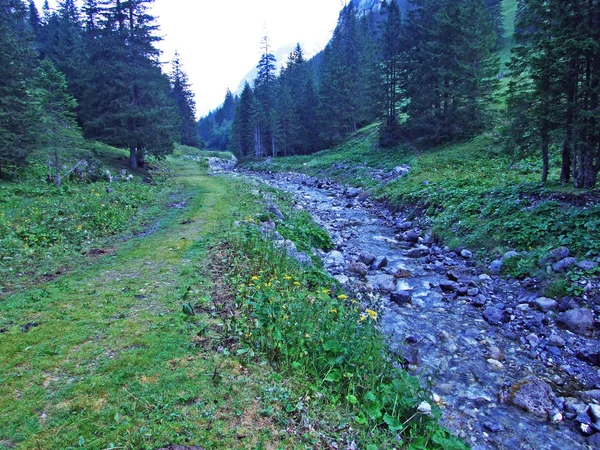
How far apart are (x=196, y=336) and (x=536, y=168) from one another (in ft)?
61.2

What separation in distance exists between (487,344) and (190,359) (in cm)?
565

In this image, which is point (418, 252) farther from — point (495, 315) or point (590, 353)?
point (590, 353)

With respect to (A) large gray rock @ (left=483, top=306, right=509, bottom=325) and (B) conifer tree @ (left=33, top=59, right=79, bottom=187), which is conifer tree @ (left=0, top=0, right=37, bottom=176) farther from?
(A) large gray rock @ (left=483, top=306, right=509, bottom=325)

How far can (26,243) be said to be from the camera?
9359 millimetres

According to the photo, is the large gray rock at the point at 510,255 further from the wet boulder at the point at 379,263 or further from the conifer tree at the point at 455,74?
the conifer tree at the point at 455,74

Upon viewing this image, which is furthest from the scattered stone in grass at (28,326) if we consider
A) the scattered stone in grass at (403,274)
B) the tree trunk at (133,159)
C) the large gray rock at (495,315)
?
the tree trunk at (133,159)

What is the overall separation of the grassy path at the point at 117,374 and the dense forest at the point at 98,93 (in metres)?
13.2

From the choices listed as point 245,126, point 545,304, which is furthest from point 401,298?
point 245,126

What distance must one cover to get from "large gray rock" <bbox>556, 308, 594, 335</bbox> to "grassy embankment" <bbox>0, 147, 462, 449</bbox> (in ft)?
14.7

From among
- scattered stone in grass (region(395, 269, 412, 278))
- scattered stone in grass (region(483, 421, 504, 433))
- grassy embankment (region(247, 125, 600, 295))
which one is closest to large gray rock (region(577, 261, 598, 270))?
grassy embankment (region(247, 125, 600, 295))

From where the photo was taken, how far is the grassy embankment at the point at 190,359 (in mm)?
3588

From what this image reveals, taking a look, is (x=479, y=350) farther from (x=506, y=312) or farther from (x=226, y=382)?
(x=226, y=382)

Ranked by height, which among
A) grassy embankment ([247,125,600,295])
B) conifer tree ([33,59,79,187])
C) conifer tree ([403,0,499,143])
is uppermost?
conifer tree ([403,0,499,143])

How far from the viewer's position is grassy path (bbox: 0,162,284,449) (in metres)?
3.44
